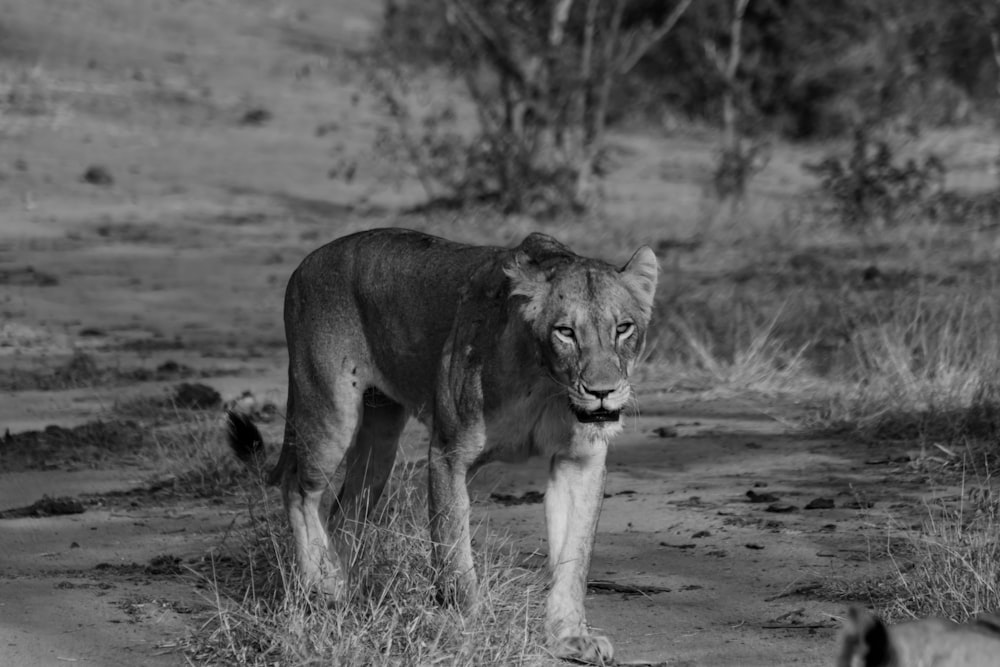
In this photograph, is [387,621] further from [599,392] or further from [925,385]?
[925,385]

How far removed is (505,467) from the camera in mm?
6402

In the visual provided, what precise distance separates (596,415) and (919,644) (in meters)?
1.83

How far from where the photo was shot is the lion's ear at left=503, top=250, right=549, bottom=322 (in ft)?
14.6

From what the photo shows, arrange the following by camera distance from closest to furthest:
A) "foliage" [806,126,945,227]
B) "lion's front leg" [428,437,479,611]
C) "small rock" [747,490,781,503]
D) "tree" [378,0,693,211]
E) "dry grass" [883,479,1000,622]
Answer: "dry grass" [883,479,1000,622] < "lion's front leg" [428,437,479,611] < "small rock" [747,490,781,503] < "foliage" [806,126,945,227] < "tree" [378,0,693,211]

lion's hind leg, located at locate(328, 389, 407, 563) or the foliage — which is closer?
lion's hind leg, located at locate(328, 389, 407, 563)

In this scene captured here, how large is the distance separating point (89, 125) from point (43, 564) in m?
13.6

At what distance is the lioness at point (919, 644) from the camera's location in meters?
2.32

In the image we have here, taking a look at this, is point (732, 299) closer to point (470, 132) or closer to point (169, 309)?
point (169, 309)

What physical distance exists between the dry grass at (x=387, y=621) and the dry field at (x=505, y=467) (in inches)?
0.4

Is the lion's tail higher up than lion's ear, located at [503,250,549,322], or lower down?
lower down

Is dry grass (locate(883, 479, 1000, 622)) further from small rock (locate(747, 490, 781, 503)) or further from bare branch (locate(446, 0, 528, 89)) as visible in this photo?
bare branch (locate(446, 0, 528, 89))

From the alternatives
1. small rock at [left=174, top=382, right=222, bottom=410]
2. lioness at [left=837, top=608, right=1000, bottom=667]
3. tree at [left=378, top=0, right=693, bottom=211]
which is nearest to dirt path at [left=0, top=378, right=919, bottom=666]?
small rock at [left=174, top=382, right=222, bottom=410]

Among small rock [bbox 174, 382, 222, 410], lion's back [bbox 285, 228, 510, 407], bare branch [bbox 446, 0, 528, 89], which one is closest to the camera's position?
lion's back [bbox 285, 228, 510, 407]

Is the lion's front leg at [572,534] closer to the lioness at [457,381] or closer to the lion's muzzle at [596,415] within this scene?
the lioness at [457,381]
